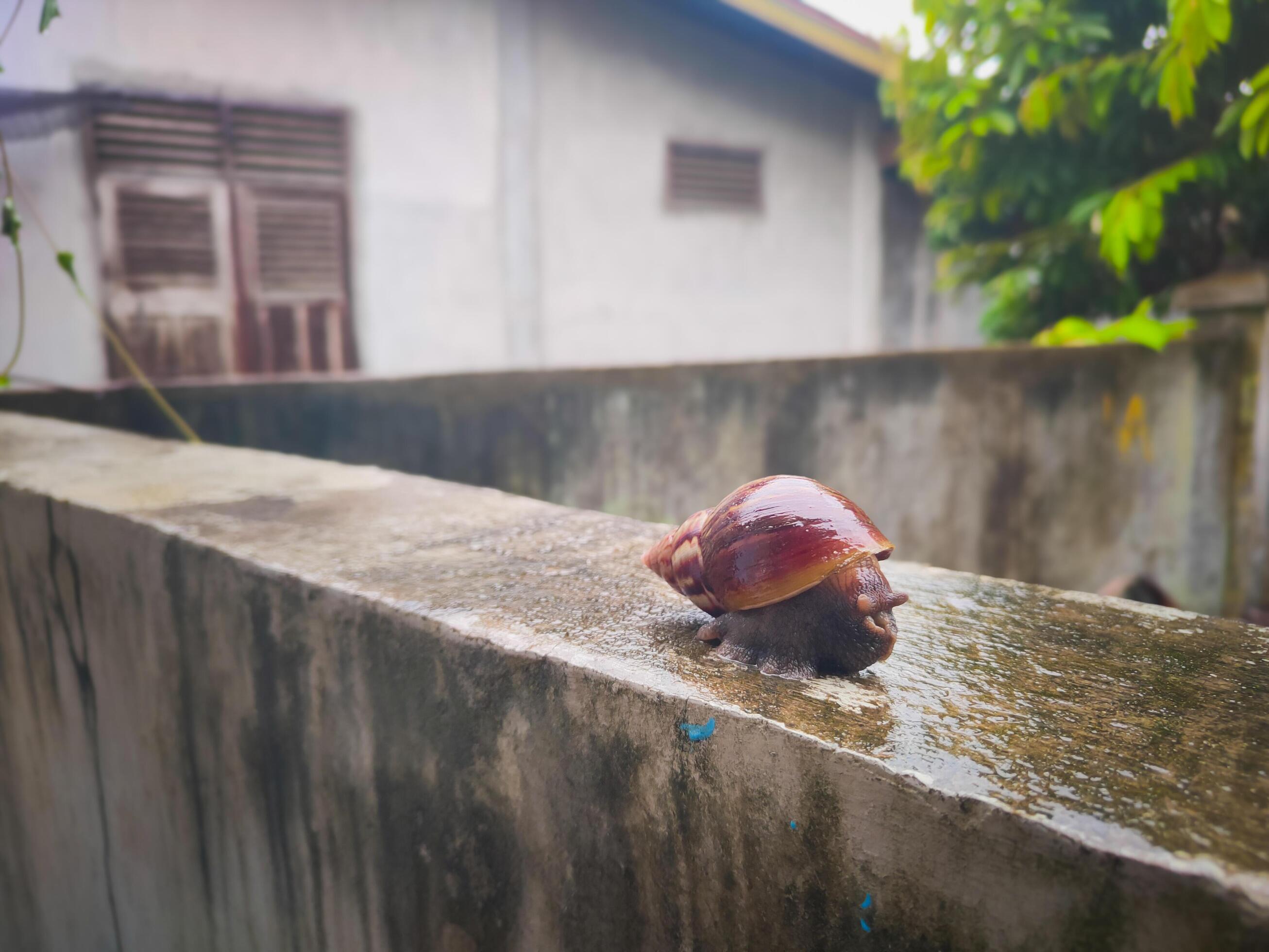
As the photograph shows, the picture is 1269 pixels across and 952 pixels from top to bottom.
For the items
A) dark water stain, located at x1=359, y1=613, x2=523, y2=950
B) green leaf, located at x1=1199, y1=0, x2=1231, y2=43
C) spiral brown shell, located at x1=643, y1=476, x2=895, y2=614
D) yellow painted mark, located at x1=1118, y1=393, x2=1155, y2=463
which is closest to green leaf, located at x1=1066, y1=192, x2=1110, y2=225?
yellow painted mark, located at x1=1118, y1=393, x2=1155, y2=463

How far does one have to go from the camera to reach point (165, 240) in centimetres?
548

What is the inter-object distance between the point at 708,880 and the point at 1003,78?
4899mm

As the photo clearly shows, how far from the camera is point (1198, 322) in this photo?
16.0 feet

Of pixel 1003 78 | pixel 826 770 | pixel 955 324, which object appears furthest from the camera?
pixel 955 324

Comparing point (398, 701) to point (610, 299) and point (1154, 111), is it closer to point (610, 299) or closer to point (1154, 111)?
point (1154, 111)

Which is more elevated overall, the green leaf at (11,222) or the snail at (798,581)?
the green leaf at (11,222)

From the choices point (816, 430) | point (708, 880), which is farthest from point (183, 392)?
point (708, 880)

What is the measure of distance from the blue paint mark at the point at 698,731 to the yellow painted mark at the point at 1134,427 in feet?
14.8

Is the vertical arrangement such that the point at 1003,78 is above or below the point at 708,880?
above

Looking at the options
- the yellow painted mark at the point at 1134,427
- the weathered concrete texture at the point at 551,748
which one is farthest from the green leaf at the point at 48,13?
the yellow painted mark at the point at 1134,427

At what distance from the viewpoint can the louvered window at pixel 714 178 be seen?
7262mm

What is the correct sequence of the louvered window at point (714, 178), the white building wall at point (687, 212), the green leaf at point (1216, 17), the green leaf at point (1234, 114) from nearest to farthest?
the green leaf at point (1216, 17), the green leaf at point (1234, 114), the white building wall at point (687, 212), the louvered window at point (714, 178)

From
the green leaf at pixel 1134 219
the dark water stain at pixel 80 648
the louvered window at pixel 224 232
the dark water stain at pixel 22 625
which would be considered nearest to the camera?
the dark water stain at pixel 80 648

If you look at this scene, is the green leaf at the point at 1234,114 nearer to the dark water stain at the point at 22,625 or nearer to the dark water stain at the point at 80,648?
the dark water stain at the point at 80,648
